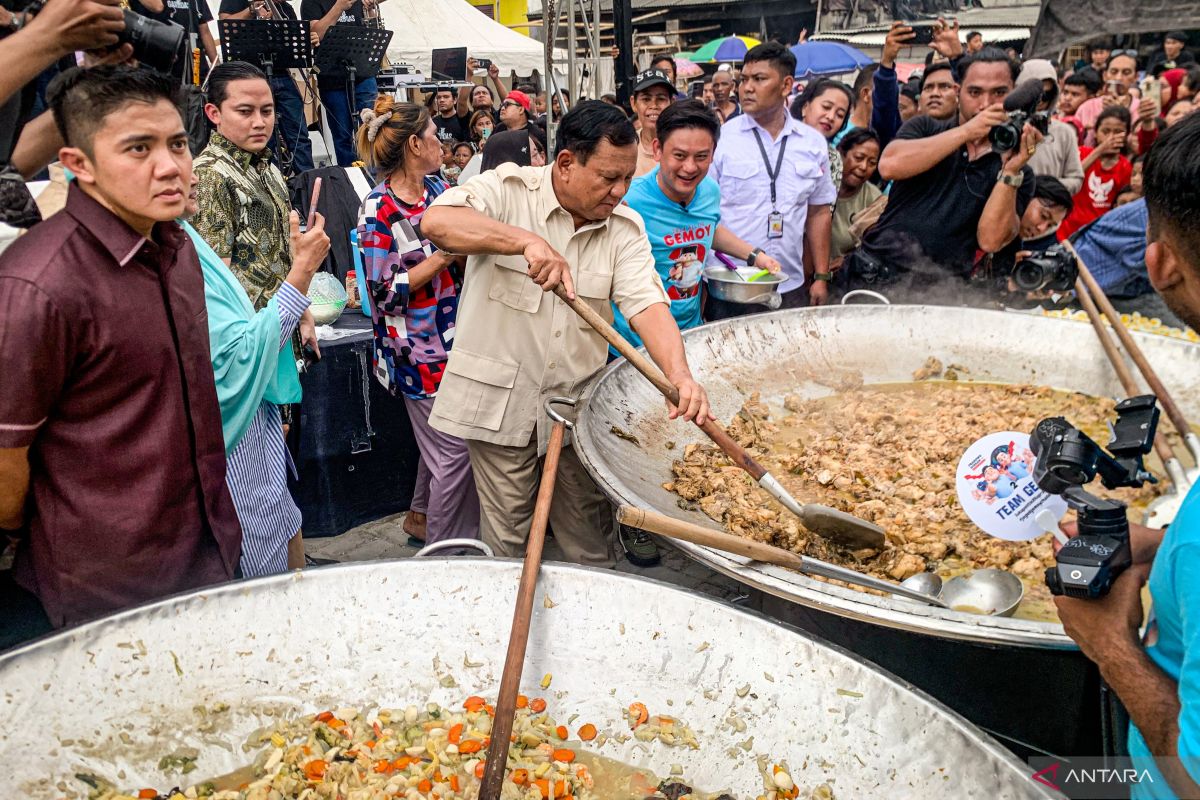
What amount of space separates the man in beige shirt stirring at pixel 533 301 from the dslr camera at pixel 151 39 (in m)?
0.88

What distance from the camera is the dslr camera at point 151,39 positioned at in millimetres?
2480

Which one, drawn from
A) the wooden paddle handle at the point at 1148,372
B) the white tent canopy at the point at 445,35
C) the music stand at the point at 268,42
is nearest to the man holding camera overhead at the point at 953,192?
the wooden paddle handle at the point at 1148,372

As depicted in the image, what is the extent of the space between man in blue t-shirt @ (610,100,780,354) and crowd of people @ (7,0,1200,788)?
0.5 inches

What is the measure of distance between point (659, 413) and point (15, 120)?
222cm

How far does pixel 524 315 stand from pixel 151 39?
138 cm

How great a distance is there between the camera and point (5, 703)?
168 centimetres

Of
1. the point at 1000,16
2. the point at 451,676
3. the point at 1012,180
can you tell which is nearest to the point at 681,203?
the point at 1012,180

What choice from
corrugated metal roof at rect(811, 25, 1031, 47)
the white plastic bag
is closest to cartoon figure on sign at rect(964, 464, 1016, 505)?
the white plastic bag

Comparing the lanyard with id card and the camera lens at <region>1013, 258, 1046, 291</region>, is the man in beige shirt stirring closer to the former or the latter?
the lanyard with id card

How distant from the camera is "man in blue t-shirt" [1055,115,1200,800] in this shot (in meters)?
1.20

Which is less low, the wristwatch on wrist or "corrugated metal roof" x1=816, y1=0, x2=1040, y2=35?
"corrugated metal roof" x1=816, y1=0, x2=1040, y2=35

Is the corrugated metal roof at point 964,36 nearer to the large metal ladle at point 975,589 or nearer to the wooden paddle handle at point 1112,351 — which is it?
the wooden paddle handle at point 1112,351

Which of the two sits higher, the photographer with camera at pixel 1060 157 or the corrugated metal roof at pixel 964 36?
the corrugated metal roof at pixel 964 36

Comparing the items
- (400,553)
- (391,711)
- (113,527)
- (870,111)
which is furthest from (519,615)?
(870,111)
